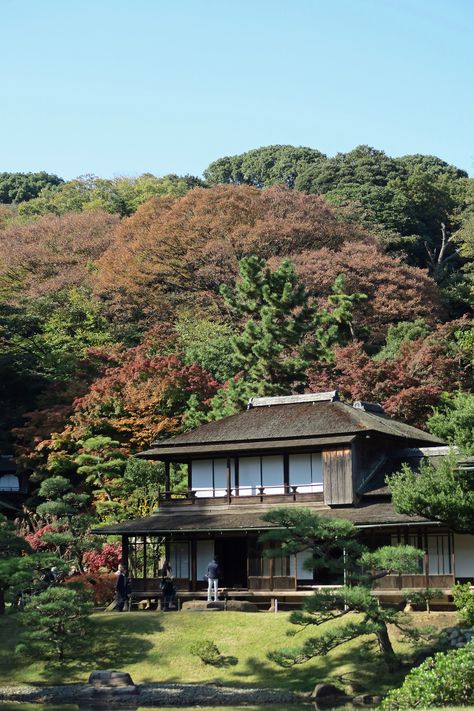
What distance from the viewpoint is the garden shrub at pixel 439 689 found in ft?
65.6

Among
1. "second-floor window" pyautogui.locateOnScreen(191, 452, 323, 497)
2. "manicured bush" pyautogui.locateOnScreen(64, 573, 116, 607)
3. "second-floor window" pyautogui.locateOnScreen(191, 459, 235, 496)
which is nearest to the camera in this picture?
"manicured bush" pyautogui.locateOnScreen(64, 573, 116, 607)

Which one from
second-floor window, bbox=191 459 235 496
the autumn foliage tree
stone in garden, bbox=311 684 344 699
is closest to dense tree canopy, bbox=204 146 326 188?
the autumn foliage tree

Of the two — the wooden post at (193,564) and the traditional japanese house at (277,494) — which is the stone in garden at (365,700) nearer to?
the traditional japanese house at (277,494)

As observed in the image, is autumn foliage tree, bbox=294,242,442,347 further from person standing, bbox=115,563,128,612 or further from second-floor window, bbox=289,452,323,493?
person standing, bbox=115,563,128,612

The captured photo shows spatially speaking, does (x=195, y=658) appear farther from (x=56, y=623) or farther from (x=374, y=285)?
(x=374, y=285)

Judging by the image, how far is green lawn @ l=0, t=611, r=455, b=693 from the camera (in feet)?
91.4

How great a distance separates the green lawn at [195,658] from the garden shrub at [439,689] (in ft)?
20.6

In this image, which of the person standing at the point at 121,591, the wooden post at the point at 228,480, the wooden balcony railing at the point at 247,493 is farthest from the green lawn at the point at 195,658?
the wooden post at the point at 228,480

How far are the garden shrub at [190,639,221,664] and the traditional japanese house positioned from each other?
5556mm

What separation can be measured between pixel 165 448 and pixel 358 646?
12.4m

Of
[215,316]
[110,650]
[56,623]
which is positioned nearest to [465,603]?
[110,650]

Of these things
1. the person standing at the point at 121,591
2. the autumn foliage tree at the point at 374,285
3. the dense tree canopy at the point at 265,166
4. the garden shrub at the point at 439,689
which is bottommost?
the garden shrub at the point at 439,689

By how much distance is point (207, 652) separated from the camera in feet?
94.8

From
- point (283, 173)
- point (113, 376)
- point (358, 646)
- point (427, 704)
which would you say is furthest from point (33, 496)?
point (283, 173)
